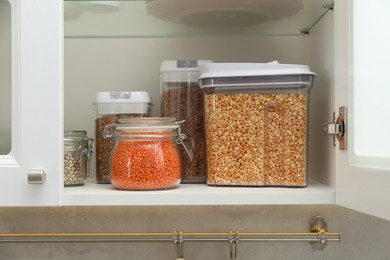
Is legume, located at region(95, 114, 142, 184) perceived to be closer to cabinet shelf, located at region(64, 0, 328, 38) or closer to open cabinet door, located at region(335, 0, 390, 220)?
cabinet shelf, located at region(64, 0, 328, 38)

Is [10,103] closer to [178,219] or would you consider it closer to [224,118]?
[224,118]

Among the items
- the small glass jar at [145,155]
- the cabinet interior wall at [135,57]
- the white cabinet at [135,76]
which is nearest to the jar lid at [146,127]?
the small glass jar at [145,155]

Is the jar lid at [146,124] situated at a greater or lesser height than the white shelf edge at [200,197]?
greater

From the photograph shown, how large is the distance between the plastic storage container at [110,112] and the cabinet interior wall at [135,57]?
15cm

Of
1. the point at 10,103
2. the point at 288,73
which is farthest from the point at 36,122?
the point at 288,73

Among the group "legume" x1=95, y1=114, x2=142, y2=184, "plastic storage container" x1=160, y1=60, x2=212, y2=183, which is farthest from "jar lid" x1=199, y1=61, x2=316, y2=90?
"legume" x1=95, y1=114, x2=142, y2=184

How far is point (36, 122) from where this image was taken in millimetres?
925

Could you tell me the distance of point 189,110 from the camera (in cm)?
Answer: 110

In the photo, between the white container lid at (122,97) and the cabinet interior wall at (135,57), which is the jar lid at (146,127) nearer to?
the white container lid at (122,97)

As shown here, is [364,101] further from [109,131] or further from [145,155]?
[109,131]

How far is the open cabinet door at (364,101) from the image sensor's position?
0.76 meters

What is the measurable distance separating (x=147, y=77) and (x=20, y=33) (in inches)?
15.1

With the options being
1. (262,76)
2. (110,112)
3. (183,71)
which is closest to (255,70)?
(262,76)


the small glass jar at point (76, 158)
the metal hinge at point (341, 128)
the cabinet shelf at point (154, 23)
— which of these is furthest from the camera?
the cabinet shelf at point (154, 23)
